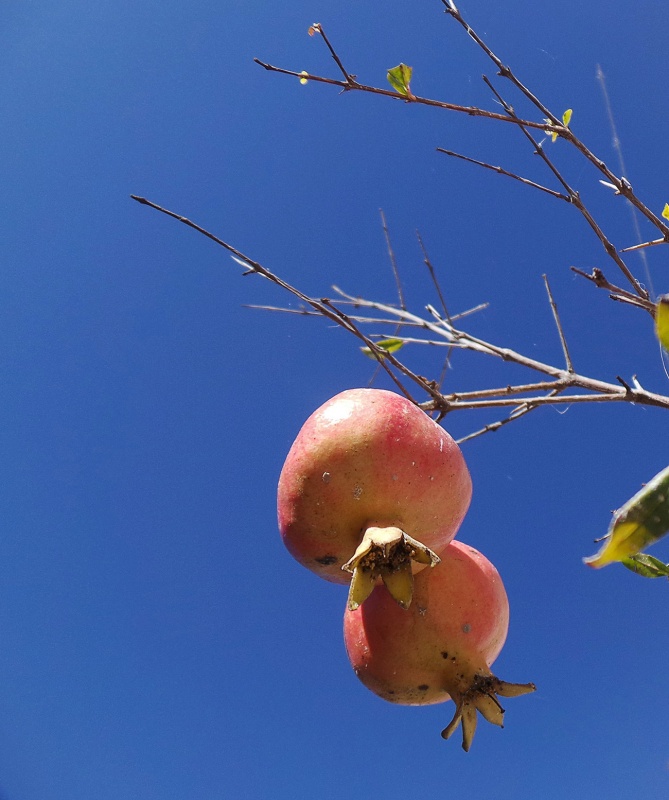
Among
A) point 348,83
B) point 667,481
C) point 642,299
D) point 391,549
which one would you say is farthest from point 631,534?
point 348,83

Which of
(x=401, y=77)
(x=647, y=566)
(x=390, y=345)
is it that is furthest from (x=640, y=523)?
(x=401, y=77)

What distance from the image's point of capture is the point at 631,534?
0.59m

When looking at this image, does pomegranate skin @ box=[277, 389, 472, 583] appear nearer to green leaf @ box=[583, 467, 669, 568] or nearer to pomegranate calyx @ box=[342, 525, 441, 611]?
pomegranate calyx @ box=[342, 525, 441, 611]

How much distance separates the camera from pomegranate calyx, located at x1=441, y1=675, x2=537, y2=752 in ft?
4.57

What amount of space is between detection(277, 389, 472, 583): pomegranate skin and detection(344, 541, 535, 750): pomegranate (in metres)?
0.13

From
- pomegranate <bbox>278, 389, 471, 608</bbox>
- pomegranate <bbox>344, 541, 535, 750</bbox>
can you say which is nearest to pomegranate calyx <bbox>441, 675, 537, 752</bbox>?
pomegranate <bbox>344, 541, 535, 750</bbox>

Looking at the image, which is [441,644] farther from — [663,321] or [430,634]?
[663,321]

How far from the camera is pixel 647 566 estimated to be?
1.27m

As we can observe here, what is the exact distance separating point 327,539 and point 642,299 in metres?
0.97

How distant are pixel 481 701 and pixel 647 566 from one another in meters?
0.52

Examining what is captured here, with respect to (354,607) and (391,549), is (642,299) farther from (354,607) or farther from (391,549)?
(354,607)

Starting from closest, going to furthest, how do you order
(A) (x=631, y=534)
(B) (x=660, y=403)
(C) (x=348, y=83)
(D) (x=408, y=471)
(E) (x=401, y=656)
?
1. (A) (x=631, y=534)
2. (B) (x=660, y=403)
3. (D) (x=408, y=471)
4. (E) (x=401, y=656)
5. (C) (x=348, y=83)

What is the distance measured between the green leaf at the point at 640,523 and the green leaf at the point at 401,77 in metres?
1.39

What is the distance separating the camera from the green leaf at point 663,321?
0.55m
